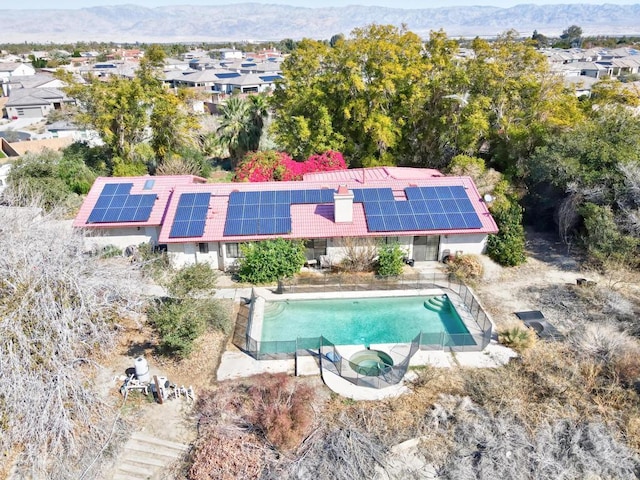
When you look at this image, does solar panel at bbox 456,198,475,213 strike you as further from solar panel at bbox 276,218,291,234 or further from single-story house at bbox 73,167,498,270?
solar panel at bbox 276,218,291,234

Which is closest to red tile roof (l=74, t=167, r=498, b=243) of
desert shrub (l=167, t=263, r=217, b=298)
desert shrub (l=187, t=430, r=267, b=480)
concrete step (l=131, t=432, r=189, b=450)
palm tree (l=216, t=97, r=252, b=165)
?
desert shrub (l=167, t=263, r=217, b=298)

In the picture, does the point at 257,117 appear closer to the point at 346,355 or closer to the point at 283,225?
the point at 283,225

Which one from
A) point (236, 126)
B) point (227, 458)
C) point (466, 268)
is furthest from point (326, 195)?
point (236, 126)

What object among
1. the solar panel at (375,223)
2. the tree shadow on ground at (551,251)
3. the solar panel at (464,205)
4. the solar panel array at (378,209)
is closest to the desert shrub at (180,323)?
the solar panel array at (378,209)

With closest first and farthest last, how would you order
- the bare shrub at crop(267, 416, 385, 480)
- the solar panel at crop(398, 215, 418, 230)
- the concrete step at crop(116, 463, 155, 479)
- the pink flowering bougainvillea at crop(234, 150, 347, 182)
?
the bare shrub at crop(267, 416, 385, 480), the concrete step at crop(116, 463, 155, 479), the solar panel at crop(398, 215, 418, 230), the pink flowering bougainvillea at crop(234, 150, 347, 182)

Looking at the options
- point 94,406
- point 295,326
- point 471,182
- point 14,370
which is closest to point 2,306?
point 14,370

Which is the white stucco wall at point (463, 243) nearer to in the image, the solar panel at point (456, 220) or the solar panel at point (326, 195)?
the solar panel at point (456, 220)
